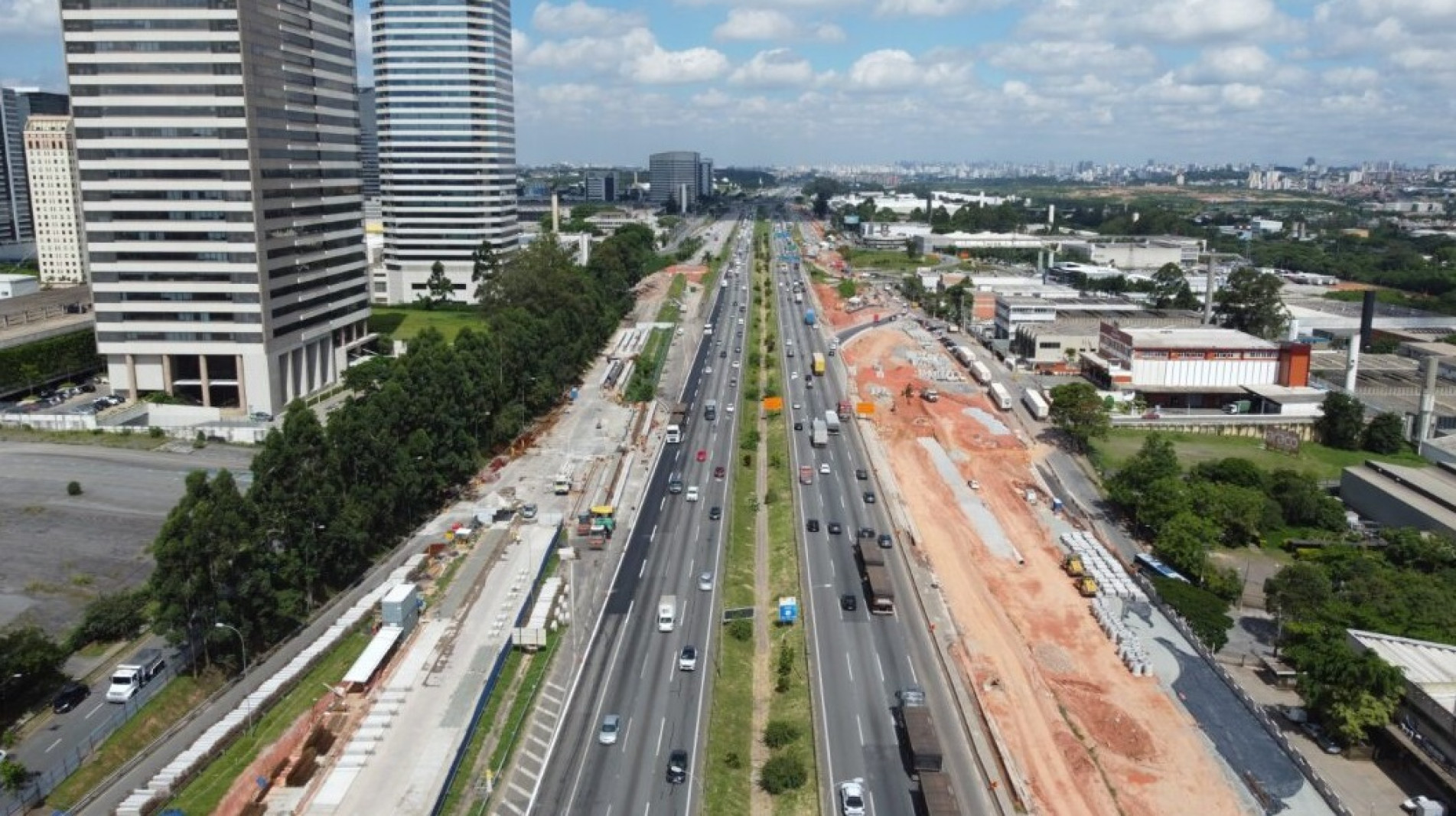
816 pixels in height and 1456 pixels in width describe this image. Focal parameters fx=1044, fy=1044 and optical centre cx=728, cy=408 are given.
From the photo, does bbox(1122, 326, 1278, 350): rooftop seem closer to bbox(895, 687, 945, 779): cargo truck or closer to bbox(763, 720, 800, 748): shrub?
bbox(895, 687, 945, 779): cargo truck

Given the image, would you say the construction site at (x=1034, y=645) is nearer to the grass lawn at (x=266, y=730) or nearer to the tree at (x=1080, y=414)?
the tree at (x=1080, y=414)

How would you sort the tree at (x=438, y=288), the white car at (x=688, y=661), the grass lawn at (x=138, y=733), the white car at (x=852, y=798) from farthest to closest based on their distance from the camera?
the tree at (x=438, y=288) < the white car at (x=688, y=661) < the grass lawn at (x=138, y=733) < the white car at (x=852, y=798)

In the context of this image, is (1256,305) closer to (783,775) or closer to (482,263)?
(482,263)

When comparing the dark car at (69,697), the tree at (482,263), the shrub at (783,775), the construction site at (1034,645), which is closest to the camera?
the shrub at (783,775)

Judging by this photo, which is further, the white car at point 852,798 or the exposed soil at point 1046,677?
the exposed soil at point 1046,677

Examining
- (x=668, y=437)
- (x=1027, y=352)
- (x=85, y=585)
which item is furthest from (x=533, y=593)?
(x=1027, y=352)

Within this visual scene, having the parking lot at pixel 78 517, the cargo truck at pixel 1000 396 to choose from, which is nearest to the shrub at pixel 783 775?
the parking lot at pixel 78 517

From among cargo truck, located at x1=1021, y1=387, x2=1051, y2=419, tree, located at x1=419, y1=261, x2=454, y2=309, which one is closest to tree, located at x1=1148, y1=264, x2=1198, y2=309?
cargo truck, located at x1=1021, y1=387, x2=1051, y2=419

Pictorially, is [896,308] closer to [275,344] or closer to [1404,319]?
[1404,319]
